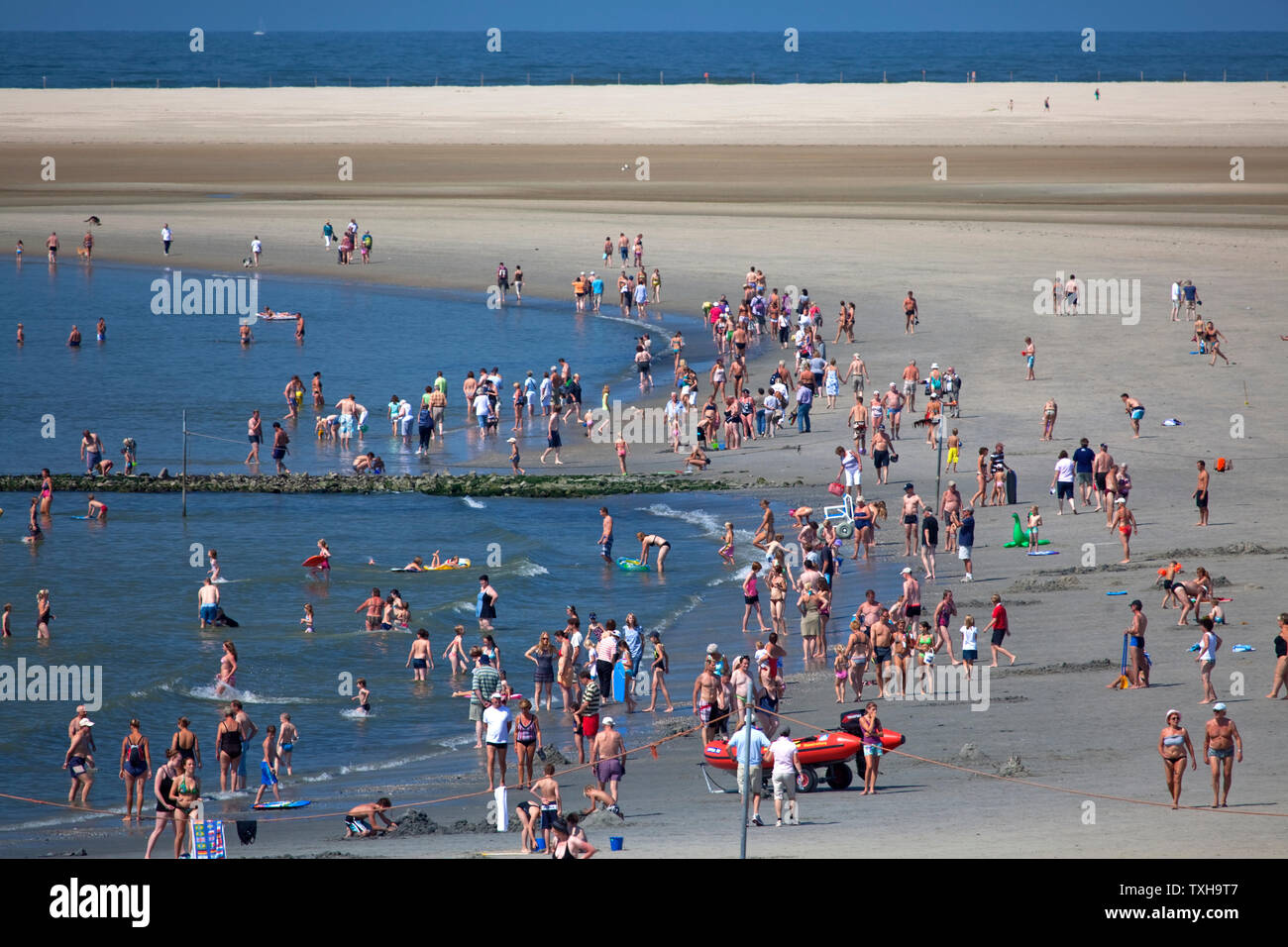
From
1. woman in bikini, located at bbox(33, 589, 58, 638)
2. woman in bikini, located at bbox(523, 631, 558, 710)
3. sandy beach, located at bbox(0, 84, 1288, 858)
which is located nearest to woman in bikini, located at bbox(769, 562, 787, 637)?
sandy beach, located at bbox(0, 84, 1288, 858)

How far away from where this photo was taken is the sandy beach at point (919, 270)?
696 inches

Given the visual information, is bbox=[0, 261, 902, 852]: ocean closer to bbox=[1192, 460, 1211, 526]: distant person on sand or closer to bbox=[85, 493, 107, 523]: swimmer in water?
bbox=[85, 493, 107, 523]: swimmer in water

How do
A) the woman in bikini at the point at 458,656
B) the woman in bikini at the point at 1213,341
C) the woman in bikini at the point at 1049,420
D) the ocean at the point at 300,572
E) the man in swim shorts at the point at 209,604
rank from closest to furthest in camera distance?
the ocean at the point at 300,572
the woman in bikini at the point at 458,656
the man in swim shorts at the point at 209,604
the woman in bikini at the point at 1049,420
the woman in bikini at the point at 1213,341

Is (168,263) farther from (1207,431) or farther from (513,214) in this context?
(1207,431)

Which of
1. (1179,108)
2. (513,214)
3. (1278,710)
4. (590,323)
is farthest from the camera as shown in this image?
(1179,108)

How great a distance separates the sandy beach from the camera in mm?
17688

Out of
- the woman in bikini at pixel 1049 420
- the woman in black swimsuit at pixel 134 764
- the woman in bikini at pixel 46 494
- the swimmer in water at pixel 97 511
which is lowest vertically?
the woman in black swimsuit at pixel 134 764

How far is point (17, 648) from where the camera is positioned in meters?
25.8

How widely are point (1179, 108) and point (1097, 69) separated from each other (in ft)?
264

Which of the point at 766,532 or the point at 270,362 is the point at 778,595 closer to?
the point at 766,532

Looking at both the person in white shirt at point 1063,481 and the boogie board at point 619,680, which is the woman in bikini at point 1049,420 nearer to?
the person in white shirt at point 1063,481

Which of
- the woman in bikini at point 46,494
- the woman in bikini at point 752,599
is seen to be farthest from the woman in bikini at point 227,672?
the woman in bikini at point 46,494

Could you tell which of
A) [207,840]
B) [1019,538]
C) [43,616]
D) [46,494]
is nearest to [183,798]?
[207,840]
